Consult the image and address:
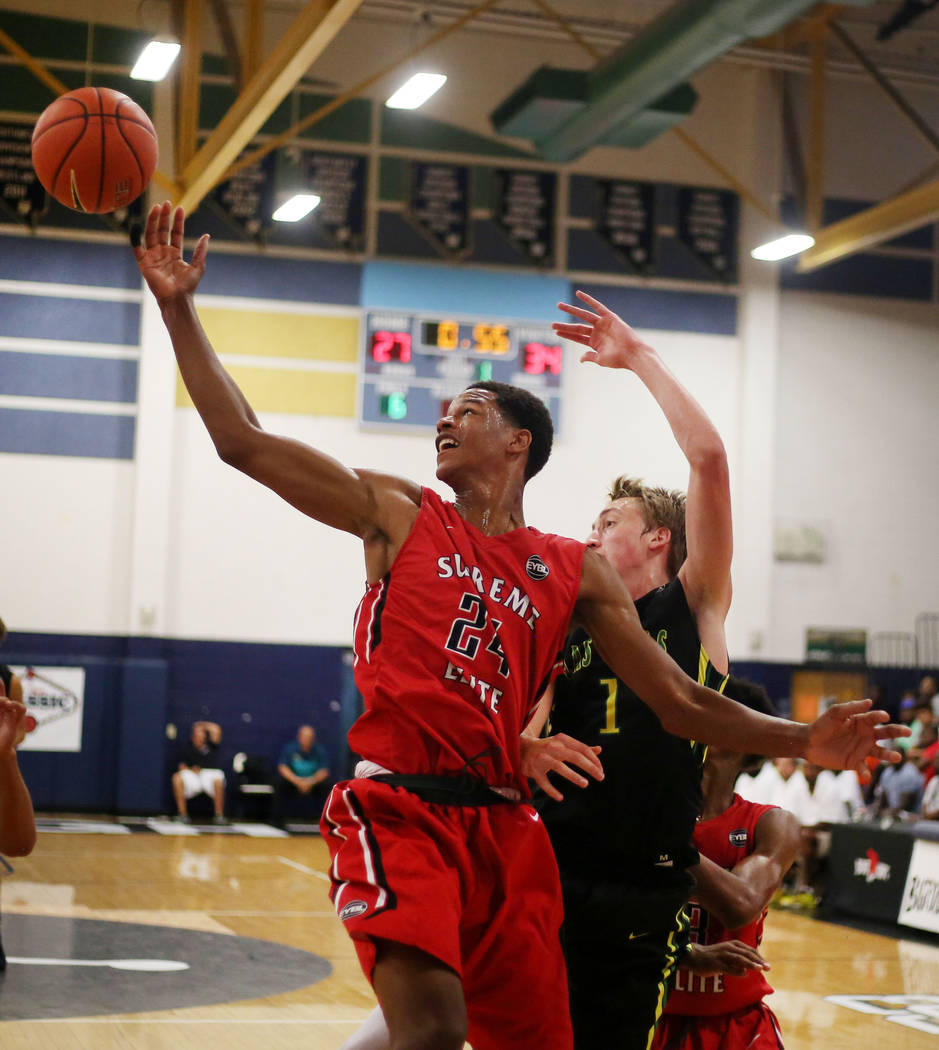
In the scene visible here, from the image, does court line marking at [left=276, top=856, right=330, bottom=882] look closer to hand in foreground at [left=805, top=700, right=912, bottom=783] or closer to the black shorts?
the black shorts

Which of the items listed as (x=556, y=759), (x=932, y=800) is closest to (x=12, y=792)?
(x=556, y=759)

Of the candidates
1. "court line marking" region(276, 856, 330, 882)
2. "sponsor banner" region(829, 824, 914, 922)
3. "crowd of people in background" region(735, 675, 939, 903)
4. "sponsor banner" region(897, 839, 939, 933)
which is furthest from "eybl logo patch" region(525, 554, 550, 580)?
"crowd of people in background" region(735, 675, 939, 903)

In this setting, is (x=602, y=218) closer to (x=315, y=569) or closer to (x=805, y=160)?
(x=805, y=160)

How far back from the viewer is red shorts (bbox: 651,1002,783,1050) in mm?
3887

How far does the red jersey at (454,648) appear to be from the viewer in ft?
10.3

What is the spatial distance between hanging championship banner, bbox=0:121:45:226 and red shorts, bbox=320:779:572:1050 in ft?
50.5

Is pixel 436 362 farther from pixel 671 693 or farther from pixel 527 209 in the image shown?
pixel 671 693

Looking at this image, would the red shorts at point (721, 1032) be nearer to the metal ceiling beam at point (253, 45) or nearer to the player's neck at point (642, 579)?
the player's neck at point (642, 579)

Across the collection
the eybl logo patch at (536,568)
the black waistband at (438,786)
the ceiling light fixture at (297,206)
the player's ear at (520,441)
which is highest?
the ceiling light fixture at (297,206)

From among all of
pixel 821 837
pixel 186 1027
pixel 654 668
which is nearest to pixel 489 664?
pixel 654 668

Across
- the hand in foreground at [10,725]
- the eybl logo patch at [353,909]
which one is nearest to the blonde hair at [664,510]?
the eybl logo patch at [353,909]

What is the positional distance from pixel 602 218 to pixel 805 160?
2919mm

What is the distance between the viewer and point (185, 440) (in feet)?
57.8

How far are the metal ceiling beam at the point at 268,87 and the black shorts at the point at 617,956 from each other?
853 centimetres
